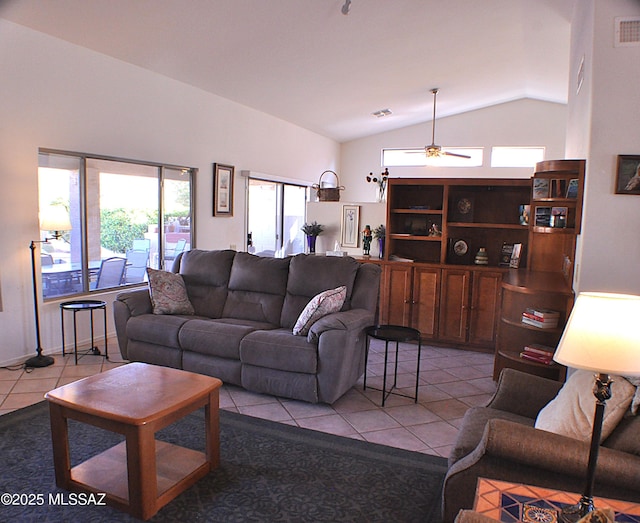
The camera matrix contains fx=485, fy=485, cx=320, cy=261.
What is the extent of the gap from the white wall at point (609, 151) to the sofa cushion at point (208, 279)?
295 cm

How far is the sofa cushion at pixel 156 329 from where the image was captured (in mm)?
3944

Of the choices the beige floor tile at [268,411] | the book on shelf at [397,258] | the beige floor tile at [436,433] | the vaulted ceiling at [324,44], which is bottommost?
the beige floor tile at [436,433]

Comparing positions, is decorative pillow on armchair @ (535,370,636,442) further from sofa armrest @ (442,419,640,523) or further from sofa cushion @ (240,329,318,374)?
sofa cushion @ (240,329,318,374)

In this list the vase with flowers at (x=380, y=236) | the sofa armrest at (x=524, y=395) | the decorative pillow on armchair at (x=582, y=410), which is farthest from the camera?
the vase with flowers at (x=380, y=236)

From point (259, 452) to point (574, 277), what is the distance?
8.77 ft

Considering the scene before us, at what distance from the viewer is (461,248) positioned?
5.36 metres

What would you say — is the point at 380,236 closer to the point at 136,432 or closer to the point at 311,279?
the point at 311,279

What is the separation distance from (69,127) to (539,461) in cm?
460

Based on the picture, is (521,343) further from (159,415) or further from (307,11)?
(307,11)

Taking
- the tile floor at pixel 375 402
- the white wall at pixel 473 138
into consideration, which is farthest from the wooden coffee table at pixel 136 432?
the white wall at pixel 473 138

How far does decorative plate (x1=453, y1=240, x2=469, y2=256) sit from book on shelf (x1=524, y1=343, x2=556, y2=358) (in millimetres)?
1706

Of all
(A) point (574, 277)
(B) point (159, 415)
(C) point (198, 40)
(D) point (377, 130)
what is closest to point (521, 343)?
(A) point (574, 277)

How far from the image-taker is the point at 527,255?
500 cm

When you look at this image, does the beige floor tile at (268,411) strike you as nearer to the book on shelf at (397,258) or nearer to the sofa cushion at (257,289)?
the sofa cushion at (257,289)
